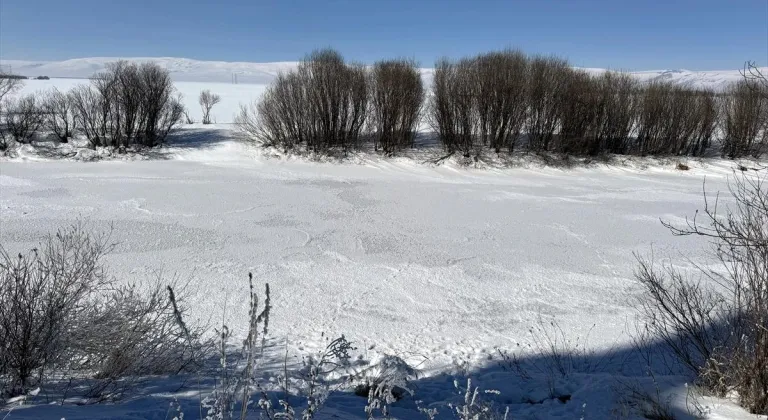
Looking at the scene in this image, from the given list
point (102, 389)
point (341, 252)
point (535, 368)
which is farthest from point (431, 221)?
point (102, 389)

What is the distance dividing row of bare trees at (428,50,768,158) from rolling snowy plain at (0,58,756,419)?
3.69m

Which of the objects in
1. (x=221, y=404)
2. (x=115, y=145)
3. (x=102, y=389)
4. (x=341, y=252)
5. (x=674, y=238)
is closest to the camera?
(x=221, y=404)

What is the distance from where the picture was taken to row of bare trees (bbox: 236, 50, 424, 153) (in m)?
24.6

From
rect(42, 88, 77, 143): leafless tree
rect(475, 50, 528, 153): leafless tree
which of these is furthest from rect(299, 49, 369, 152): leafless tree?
rect(42, 88, 77, 143): leafless tree

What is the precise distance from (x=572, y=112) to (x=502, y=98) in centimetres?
368

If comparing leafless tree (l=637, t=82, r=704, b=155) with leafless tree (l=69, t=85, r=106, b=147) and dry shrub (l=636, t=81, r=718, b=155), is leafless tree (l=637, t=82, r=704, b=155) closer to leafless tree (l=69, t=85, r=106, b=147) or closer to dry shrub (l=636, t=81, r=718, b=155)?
dry shrub (l=636, t=81, r=718, b=155)

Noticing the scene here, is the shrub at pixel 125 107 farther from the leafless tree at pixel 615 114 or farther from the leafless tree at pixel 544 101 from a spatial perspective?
the leafless tree at pixel 615 114

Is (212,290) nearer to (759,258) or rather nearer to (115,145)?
(759,258)

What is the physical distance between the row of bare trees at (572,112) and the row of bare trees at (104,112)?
14.6m

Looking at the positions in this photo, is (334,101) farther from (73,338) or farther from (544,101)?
(73,338)

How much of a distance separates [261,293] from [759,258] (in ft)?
23.5

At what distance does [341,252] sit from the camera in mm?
10969

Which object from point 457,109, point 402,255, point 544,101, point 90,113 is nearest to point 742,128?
point 544,101

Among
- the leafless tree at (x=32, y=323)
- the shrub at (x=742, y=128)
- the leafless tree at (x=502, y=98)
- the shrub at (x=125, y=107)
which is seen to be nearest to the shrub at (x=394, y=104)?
the leafless tree at (x=502, y=98)
